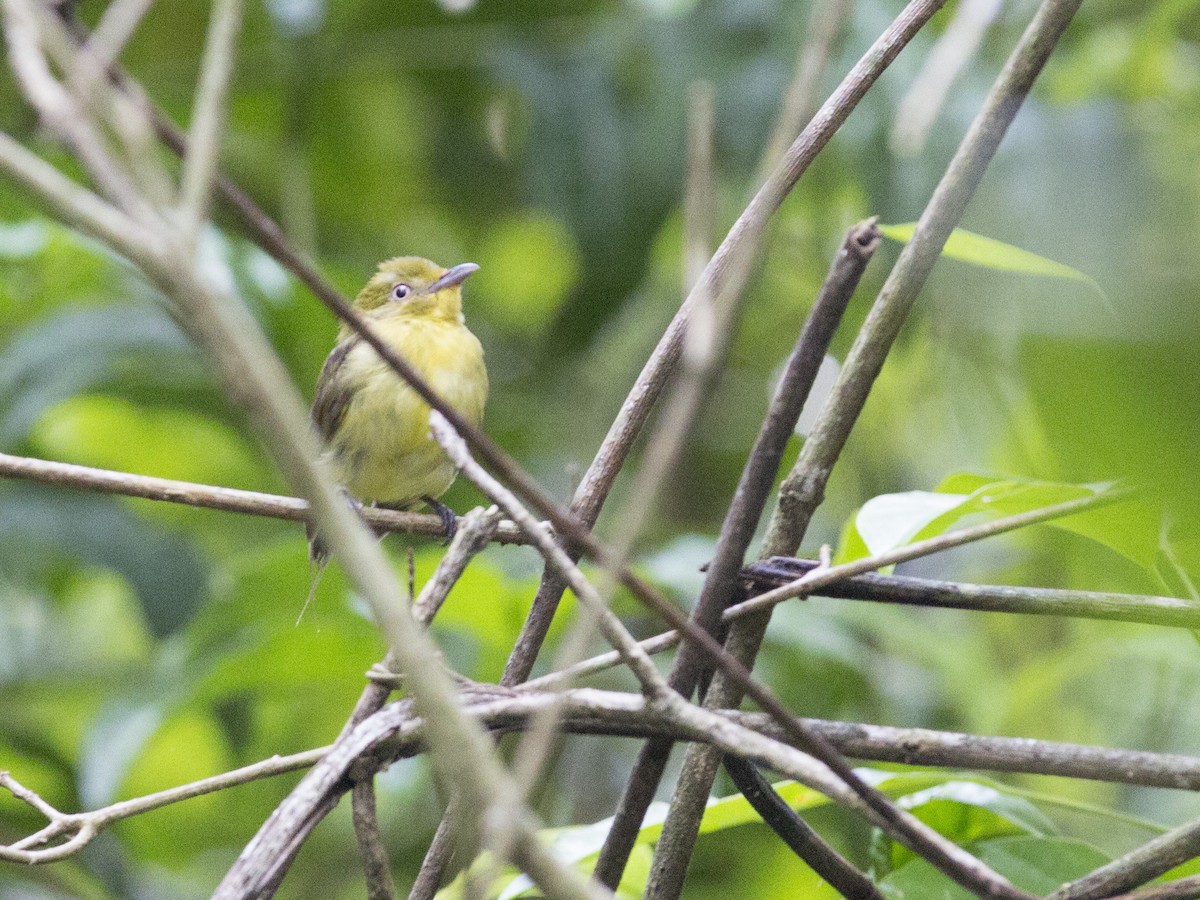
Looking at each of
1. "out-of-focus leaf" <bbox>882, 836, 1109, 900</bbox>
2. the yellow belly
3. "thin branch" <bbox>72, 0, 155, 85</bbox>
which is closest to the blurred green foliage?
the yellow belly

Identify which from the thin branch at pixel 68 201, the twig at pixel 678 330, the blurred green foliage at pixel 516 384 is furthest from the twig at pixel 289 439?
the blurred green foliage at pixel 516 384

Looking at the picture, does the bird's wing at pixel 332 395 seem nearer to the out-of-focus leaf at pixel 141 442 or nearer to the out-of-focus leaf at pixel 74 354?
the out-of-focus leaf at pixel 74 354

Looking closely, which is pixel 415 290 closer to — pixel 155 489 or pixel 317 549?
pixel 317 549

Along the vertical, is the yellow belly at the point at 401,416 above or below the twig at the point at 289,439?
above

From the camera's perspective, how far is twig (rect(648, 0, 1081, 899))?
115 centimetres

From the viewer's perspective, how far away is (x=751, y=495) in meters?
1.01

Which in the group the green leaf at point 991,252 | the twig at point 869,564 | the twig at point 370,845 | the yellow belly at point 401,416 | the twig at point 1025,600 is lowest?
the twig at point 370,845

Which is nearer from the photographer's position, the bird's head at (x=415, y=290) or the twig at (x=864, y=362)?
the twig at (x=864, y=362)

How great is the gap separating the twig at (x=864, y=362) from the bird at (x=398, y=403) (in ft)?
6.80

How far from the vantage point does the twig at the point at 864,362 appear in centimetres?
115

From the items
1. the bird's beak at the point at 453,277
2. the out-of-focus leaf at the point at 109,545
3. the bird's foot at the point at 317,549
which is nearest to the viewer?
the out-of-focus leaf at the point at 109,545

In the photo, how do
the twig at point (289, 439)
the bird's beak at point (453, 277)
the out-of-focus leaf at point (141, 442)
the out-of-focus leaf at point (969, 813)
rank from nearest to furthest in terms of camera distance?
1. the twig at point (289, 439)
2. the out-of-focus leaf at point (969, 813)
3. the bird's beak at point (453, 277)
4. the out-of-focus leaf at point (141, 442)

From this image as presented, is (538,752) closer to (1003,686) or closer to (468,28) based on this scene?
(1003,686)

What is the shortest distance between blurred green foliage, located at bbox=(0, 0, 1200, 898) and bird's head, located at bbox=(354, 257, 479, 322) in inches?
3.6
